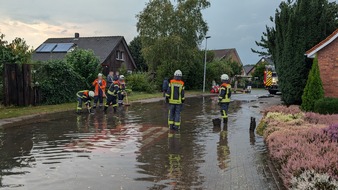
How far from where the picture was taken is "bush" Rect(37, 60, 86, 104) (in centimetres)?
1756


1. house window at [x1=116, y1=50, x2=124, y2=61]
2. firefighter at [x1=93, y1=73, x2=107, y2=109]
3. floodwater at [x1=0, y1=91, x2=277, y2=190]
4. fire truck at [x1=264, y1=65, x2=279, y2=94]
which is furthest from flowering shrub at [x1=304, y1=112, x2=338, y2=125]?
house window at [x1=116, y1=50, x2=124, y2=61]

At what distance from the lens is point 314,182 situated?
4.28m

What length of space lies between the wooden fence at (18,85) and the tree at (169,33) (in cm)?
1869

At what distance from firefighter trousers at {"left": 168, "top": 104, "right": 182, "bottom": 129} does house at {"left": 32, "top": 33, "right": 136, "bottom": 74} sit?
27.7m

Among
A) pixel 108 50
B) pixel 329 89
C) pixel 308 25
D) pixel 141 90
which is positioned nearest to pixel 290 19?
pixel 308 25

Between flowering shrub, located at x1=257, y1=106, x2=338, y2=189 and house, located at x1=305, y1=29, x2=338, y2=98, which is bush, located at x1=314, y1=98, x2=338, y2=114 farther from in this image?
flowering shrub, located at x1=257, y1=106, x2=338, y2=189

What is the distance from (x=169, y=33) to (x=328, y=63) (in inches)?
859

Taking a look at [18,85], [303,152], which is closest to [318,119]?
[303,152]

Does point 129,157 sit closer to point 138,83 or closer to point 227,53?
point 138,83

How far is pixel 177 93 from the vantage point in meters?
10.6

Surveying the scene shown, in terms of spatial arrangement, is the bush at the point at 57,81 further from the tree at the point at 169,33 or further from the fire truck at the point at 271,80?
the fire truck at the point at 271,80

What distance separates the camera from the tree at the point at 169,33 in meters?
34.4

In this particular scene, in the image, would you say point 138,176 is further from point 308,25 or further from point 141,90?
point 141,90

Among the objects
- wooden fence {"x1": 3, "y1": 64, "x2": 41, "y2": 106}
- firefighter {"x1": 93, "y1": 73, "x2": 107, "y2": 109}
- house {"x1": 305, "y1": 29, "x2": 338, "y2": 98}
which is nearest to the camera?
house {"x1": 305, "y1": 29, "x2": 338, "y2": 98}
